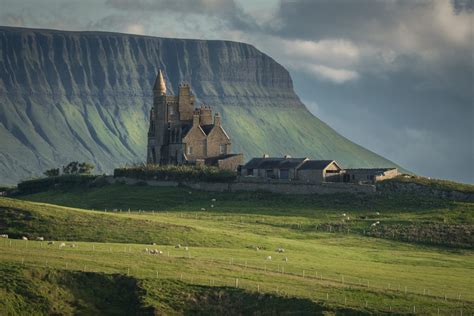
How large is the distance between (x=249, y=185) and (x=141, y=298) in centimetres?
5966

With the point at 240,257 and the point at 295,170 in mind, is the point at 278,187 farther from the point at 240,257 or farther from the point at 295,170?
the point at 240,257

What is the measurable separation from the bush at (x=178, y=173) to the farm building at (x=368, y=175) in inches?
516

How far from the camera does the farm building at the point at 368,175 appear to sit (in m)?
128

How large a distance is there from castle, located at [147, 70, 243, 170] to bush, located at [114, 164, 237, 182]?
5394mm

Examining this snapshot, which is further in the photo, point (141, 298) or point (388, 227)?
point (388, 227)

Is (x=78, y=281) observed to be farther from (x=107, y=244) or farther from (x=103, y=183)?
(x=103, y=183)

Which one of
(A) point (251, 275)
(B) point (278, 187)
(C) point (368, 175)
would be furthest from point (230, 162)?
(A) point (251, 275)

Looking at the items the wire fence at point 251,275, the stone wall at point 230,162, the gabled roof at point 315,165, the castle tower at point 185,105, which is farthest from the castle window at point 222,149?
the wire fence at point 251,275

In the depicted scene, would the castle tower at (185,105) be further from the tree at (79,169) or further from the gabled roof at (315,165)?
the tree at (79,169)

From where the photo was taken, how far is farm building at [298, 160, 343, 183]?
130125 mm

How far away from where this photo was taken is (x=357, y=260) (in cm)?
8944

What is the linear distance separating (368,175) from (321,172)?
5286 millimetres

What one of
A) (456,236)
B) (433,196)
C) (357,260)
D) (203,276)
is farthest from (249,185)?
(203,276)

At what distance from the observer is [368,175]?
129750mm
